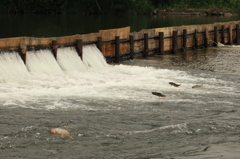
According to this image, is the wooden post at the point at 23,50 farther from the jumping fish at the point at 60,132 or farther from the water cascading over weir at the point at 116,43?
the jumping fish at the point at 60,132

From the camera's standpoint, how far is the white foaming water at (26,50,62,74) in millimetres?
21438

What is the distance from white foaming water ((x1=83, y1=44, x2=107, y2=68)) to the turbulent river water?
0.07 meters

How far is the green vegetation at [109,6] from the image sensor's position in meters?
85.8

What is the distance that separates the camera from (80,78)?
2123 cm

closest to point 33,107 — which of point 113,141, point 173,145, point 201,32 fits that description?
point 113,141

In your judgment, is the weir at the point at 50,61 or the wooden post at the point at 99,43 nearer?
the weir at the point at 50,61

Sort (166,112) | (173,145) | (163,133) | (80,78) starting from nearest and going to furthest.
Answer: (173,145)
(163,133)
(166,112)
(80,78)

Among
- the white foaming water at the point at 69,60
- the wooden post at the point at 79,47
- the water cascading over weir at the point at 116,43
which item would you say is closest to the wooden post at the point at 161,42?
the water cascading over weir at the point at 116,43

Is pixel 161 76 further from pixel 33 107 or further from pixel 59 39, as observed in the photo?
pixel 33 107

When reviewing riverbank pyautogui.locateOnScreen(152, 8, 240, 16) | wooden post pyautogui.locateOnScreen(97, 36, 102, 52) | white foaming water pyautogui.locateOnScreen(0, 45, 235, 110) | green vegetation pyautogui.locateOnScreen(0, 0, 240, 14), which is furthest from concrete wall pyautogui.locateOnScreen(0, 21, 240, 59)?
green vegetation pyautogui.locateOnScreen(0, 0, 240, 14)

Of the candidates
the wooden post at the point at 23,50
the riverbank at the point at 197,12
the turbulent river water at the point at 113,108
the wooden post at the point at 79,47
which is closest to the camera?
the turbulent river water at the point at 113,108

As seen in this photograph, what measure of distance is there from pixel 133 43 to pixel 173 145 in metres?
17.0

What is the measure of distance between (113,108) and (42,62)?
7.32m

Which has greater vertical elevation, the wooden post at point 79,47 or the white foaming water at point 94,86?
the wooden post at point 79,47
